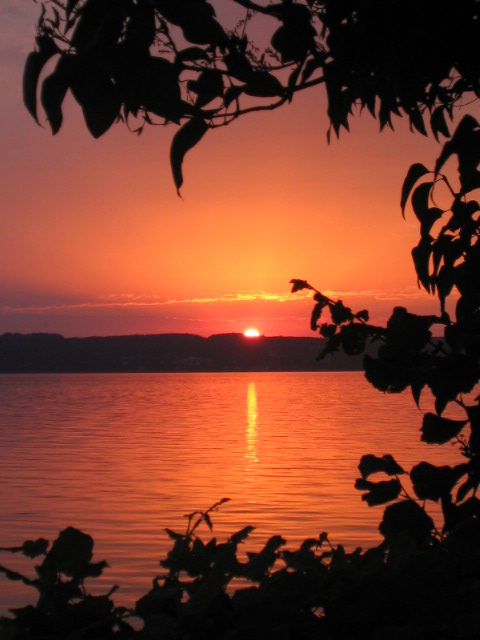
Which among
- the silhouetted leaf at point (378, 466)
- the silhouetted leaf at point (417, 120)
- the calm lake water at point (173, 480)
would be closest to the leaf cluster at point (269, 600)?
the silhouetted leaf at point (378, 466)

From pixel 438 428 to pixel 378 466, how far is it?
0.90 feet

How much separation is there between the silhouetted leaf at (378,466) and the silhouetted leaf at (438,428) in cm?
23

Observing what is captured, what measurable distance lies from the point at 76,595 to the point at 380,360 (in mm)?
897

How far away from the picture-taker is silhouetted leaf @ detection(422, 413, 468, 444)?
2.07 metres

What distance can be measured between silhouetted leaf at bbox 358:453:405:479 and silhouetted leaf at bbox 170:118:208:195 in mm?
1093

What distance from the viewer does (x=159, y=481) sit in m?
20.4

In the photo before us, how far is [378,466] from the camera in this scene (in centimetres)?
231

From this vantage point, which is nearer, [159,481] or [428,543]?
[428,543]

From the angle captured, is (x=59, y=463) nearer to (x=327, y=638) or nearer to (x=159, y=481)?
(x=159, y=481)

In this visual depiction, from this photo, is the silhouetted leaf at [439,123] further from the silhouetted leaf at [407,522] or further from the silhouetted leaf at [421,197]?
the silhouetted leaf at [407,522]

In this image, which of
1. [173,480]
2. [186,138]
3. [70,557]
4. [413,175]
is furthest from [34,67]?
[173,480]

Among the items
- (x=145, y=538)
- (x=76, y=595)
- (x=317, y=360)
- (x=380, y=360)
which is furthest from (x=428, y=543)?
(x=145, y=538)

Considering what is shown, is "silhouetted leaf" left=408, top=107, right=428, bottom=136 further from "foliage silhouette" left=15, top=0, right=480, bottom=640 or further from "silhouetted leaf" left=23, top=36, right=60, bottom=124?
"silhouetted leaf" left=23, top=36, right=60, bottom=124

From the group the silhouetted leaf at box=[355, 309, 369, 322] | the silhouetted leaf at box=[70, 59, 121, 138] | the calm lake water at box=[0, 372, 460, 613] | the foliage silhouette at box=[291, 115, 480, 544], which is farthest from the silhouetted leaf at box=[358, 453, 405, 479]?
the calm lake water at box=[0, 372, 460, 613]
